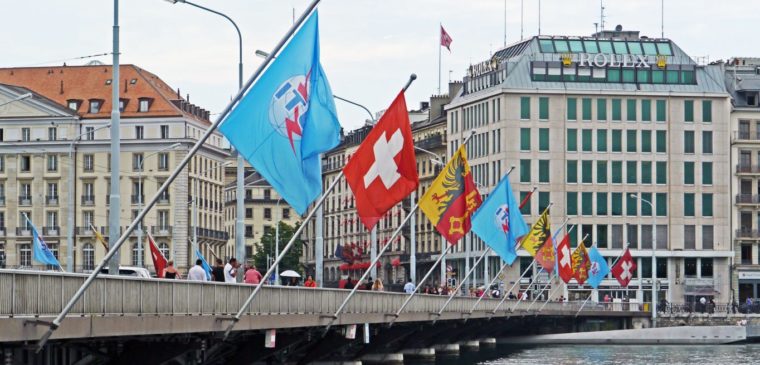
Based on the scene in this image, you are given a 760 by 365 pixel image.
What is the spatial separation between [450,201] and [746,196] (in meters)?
107

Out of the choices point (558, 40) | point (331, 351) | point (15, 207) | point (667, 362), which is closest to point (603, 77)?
point (558, 40)

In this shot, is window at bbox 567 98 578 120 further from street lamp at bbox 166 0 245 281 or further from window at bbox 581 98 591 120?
street lamp at bbox 166 0 245 281

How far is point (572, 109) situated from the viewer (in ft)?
541

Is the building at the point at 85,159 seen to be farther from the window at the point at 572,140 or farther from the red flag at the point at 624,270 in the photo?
the red flag at the point at 624,270

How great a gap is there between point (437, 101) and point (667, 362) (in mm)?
91434

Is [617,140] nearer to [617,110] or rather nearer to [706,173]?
[617,110]

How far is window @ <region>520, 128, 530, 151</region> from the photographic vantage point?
164750 mm

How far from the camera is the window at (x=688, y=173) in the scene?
6521 inches

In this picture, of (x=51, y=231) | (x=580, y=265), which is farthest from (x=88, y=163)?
(x=580, y=265)

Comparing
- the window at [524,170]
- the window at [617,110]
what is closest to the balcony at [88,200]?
the window at [524,170]

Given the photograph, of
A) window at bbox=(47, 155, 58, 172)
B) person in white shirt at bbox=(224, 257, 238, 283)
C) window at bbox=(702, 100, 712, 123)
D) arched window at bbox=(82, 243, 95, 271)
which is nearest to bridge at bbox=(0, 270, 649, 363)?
person in white shirt at bbox=(224, 257, 238, 283)

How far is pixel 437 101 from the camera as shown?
613 ft

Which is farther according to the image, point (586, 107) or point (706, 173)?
point (706, 173)

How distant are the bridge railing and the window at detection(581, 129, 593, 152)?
105 m
